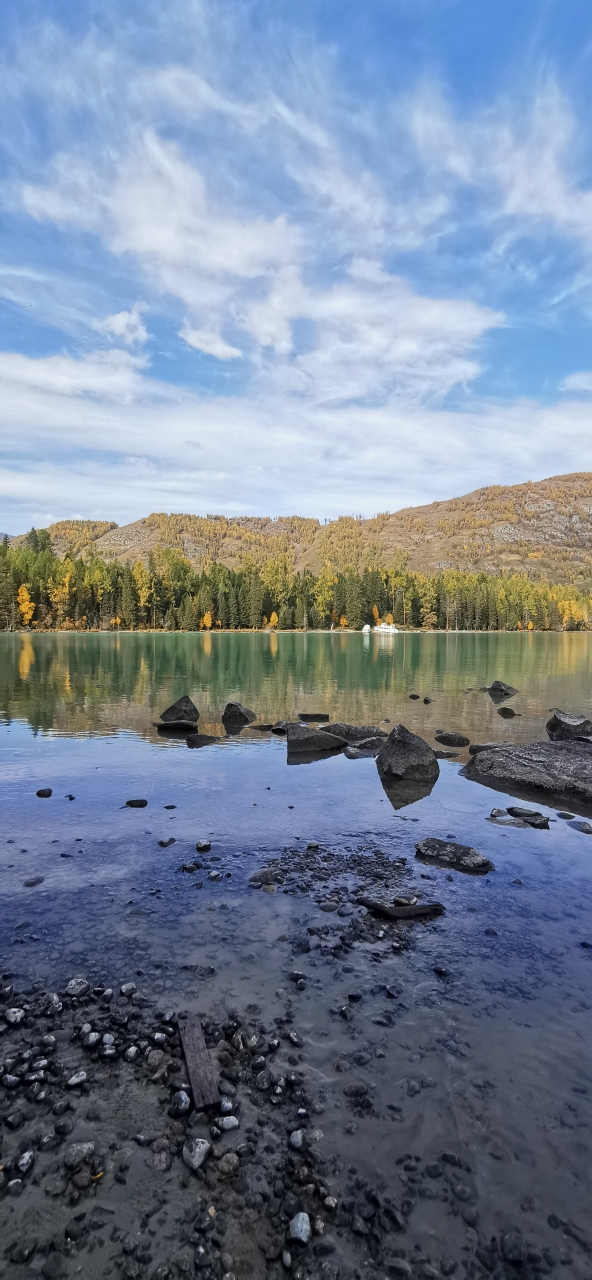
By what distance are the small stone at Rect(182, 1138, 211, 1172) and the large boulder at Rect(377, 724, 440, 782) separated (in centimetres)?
1546

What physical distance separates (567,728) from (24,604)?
643 ft

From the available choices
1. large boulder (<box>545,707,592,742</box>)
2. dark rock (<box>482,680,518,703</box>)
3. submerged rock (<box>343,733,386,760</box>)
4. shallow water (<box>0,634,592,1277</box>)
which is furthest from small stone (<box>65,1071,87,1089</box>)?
dark rock (<box>482,680,518,703</box>)

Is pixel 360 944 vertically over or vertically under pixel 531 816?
over

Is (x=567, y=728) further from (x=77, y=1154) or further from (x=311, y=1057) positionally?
(x=77, y=1154)

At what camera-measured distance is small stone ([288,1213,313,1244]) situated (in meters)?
5.14

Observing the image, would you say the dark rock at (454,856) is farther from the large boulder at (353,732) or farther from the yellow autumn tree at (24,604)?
the yellow autumn tree at (24,604)

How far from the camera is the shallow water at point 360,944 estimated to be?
6180mm

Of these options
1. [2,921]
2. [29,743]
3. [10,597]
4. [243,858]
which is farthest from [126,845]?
[10,597]

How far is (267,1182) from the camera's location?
568cm

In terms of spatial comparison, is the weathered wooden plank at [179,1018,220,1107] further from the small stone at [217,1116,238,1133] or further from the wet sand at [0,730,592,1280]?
the small stone at [217,1116,238,1133]

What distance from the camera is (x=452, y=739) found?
27625mm

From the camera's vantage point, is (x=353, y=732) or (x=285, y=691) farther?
(x=285, y=691)

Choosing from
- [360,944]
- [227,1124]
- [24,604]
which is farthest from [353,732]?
[24,604]

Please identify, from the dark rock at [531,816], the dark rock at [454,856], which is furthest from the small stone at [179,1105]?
the dark rock at [531,816]
